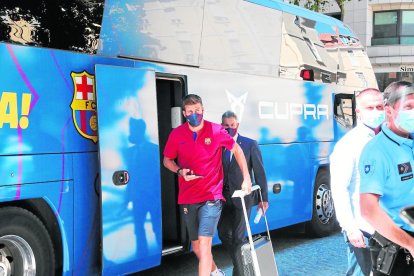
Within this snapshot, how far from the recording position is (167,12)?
626cm

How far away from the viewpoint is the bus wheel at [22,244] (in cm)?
468

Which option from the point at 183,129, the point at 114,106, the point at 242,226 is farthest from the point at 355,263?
the point at 114,106

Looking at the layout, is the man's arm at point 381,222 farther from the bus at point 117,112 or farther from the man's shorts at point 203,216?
the bus at point 117,112

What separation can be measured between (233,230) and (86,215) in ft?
5.13

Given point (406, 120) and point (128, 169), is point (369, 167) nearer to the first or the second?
point (406, 120)

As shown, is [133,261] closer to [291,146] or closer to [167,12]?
[167,12]

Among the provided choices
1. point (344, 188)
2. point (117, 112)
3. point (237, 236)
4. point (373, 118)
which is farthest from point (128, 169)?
point (373, 118)

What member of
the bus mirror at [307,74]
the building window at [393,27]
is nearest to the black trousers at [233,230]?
the bus mirror at [307,74]

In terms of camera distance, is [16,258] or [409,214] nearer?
[409,214]

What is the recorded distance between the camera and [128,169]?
5.54m

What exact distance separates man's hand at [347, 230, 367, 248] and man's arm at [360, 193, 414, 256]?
34.2 inches

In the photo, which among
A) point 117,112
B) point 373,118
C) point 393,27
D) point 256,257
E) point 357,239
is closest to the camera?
point 357,239

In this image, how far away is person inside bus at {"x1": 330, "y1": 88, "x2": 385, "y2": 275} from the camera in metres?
4.06

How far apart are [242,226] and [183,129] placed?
3.84 ft
